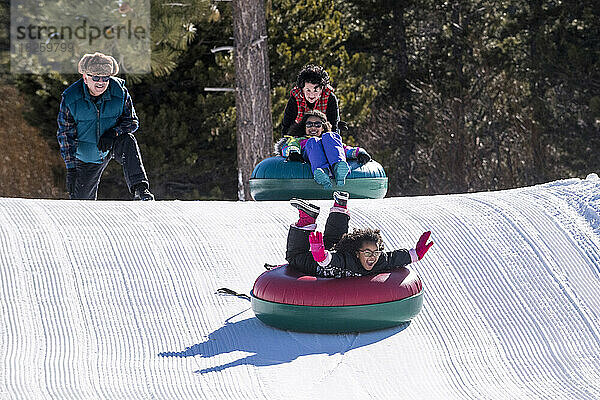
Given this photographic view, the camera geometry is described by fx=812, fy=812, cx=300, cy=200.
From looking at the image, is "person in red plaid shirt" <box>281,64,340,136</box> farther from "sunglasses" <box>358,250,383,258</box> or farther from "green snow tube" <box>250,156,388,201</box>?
"sunglasses" <box>358,250,383,258</box>

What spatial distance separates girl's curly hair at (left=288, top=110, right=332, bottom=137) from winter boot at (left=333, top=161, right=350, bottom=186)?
0.31 metres

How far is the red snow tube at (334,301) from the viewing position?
12.7 ft

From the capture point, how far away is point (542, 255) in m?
4.96

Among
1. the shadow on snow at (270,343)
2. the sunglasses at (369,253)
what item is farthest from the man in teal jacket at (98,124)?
the sunglasses at (369,253)

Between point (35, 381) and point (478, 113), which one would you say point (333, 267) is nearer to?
point (35, 381)

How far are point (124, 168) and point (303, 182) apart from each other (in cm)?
135

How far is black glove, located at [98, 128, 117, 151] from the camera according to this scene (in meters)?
5.50

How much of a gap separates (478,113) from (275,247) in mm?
9086

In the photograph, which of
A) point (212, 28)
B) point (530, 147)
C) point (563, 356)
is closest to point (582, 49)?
point (530, 147)

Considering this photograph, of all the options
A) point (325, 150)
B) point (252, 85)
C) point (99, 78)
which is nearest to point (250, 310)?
point (325, 150)

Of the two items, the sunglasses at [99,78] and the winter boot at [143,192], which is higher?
the sunglasses at [99,78]

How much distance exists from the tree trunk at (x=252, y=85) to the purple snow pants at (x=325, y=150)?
10.6ft

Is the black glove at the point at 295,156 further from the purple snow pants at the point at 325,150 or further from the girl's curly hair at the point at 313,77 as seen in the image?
the girl's curly hair at the point at 313,77

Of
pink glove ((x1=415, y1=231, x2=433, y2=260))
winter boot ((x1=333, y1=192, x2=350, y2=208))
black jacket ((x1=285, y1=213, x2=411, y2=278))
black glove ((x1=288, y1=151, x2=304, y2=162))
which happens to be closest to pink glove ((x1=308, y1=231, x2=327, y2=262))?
black jacket ((x1=285, y1=213, x2=411, y2=278))
